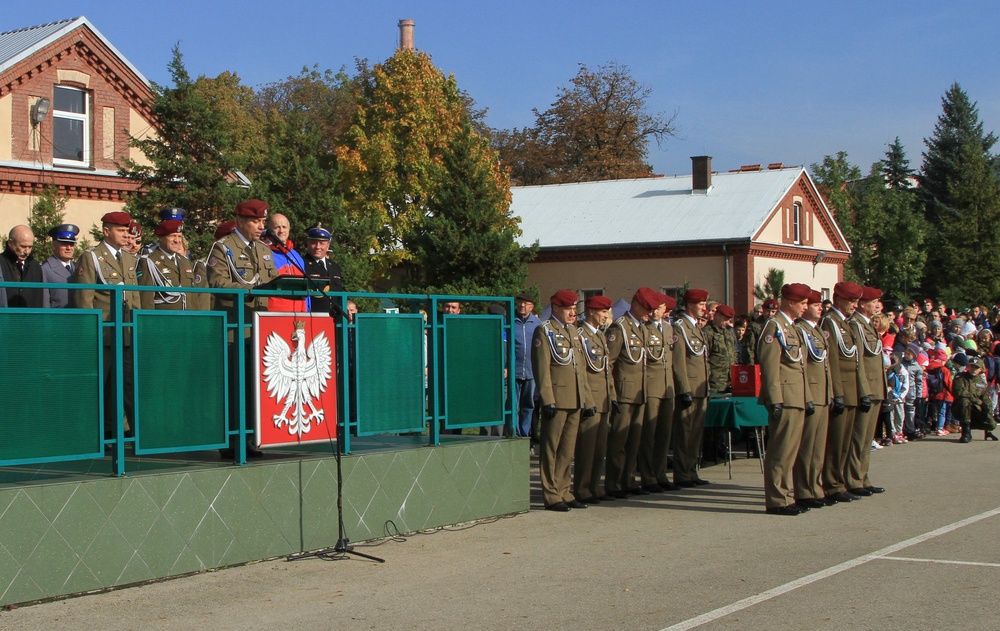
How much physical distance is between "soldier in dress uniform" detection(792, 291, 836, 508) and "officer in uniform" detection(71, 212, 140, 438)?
19.6ft

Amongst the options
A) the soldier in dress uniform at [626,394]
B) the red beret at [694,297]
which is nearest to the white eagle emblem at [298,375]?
the soldier in dress uniform at [626,394]

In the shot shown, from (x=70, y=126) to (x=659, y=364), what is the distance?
22.1 meters

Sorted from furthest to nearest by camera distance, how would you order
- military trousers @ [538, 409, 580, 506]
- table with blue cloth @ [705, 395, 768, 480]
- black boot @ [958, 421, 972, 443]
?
black boot @ [958, 421, 972, 443], table with blue cloth @ [705, 395, 768, 480], military trousers @ [538, 409, 580, 506]

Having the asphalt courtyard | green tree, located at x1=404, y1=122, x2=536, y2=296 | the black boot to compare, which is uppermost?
green tree, located at x1=404, y1=122, x2=536, y2=296

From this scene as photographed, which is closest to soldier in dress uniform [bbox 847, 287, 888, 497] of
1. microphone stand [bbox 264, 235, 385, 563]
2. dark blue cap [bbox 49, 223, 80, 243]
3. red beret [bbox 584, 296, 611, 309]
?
red beret [bbox 584, 296, 611, 309]

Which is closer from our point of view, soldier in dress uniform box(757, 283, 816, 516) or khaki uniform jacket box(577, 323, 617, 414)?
soldier in dress uniform box(757, 283, 816, 516)

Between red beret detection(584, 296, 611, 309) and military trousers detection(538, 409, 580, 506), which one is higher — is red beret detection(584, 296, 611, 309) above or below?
above

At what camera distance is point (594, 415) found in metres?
11.3

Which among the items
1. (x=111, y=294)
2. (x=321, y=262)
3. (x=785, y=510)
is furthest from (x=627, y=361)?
(x=111, y=294)

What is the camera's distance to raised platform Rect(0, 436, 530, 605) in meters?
7.17

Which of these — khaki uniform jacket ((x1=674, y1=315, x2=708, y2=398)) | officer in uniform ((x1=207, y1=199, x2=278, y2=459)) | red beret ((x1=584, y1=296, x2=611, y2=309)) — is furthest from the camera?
khaki uniform jacket ((x1=674, y1=315, x2=708, y2=398))

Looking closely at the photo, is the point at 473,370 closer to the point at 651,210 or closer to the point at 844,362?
the point at 844,362

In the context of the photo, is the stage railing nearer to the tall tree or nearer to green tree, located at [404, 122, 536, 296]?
green tree, located at [404, 122, 536, 296]

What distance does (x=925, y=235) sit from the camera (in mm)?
57000
